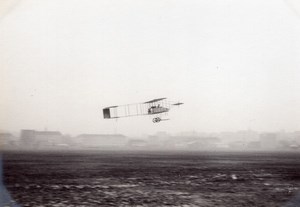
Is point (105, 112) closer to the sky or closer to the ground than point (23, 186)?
closer to the sky

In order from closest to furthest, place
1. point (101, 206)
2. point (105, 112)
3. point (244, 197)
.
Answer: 1. point (101, 206)
2. point (244, 197)
3. point (105, 112)

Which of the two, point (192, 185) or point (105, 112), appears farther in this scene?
point (105, 112)

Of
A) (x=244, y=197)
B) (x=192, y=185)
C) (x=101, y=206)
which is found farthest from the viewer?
(x=192, y=185)

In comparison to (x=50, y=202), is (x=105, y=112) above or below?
above

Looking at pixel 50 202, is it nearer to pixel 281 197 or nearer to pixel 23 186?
pixel 23 186

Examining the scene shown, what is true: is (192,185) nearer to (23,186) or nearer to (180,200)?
(180,200)

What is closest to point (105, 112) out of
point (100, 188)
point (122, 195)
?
point (100, 188)

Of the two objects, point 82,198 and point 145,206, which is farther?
point 82,198

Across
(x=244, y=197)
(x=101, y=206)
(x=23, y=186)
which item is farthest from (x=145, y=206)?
(x=23, y=186)

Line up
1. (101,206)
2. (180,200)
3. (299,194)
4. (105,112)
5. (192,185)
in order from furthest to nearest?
(105,112)
(192,185)
(299,194)
(180,200)
(101,206)
